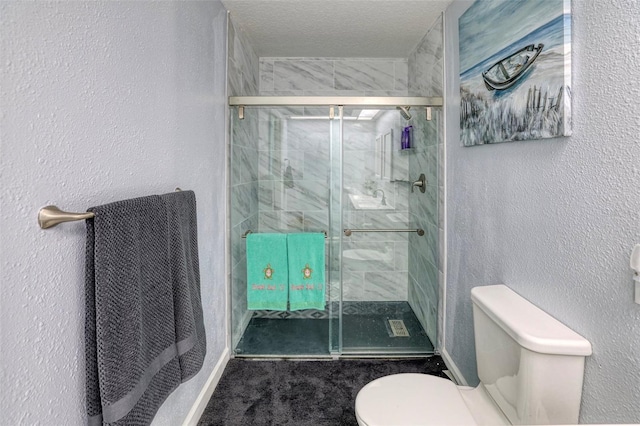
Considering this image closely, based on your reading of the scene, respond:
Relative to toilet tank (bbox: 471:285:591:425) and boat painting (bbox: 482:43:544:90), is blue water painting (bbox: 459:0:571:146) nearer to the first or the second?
boat painting (bbox: 482:43:544:90)

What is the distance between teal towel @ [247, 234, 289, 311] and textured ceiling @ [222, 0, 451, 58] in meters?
1.46

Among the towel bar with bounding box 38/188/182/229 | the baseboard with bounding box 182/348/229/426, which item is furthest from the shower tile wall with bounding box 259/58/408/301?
the towel bar with bounding box 38/188/182/229

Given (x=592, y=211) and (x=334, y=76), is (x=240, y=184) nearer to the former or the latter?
(x=334, y=76)

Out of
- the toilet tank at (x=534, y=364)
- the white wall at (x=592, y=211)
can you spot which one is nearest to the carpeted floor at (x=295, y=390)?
the toilet tank at (x=534, y=364)

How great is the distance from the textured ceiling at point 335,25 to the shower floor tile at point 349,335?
195 cm

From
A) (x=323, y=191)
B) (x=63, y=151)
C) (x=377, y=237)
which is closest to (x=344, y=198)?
(x=323, y=191)

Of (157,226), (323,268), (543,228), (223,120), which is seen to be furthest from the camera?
(323,268)

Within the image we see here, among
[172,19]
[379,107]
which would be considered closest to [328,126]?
[379,107]

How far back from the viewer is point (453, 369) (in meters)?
2.15

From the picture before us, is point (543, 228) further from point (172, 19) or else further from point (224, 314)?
point (224, 314)

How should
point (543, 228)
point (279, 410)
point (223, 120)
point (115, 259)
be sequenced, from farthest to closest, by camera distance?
point (223, 120)
point (279, 410)
point (543, 228)
point (115, 259)

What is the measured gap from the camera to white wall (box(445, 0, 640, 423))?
0.90 meters

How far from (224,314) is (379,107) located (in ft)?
5.55

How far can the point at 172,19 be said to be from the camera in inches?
57.0
